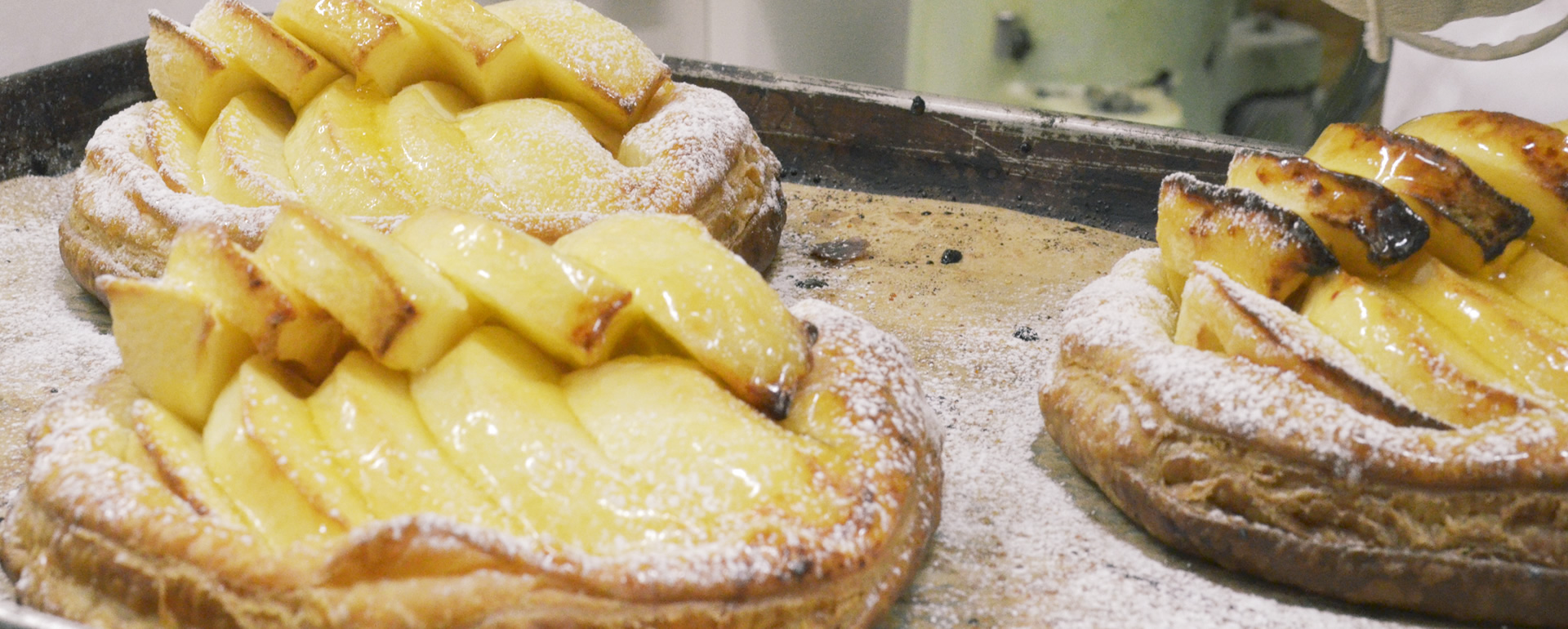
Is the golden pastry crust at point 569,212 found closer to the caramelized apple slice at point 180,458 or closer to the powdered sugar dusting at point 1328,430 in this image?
the caramelized apple slice at point 180,458

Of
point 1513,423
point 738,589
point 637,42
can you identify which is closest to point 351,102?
point 637,42

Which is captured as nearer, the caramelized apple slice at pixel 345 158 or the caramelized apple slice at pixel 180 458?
the caramelized apple slice at pixel 180 458

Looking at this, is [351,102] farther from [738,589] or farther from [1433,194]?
[1433,194]

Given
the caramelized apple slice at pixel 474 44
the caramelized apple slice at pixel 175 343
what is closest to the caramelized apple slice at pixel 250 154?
the caramelized apple slice at pixel 474 44

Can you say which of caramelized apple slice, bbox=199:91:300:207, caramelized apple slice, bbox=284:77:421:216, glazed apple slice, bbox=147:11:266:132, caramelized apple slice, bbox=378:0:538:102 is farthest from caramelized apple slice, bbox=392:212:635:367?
glazed apple slice, bbox=147:11:266:132

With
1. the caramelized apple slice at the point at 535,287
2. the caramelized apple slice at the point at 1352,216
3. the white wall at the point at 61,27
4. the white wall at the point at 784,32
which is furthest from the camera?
the white wall at the point at 784,32

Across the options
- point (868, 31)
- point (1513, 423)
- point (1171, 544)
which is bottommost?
point (868, 31)

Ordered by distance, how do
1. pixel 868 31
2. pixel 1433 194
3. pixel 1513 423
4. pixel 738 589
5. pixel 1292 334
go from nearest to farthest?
1. pixel 738 589
2. pixel 1513 423
3. pixel 1292 334
4. pixel 1433 194
5. pixel 868 31
